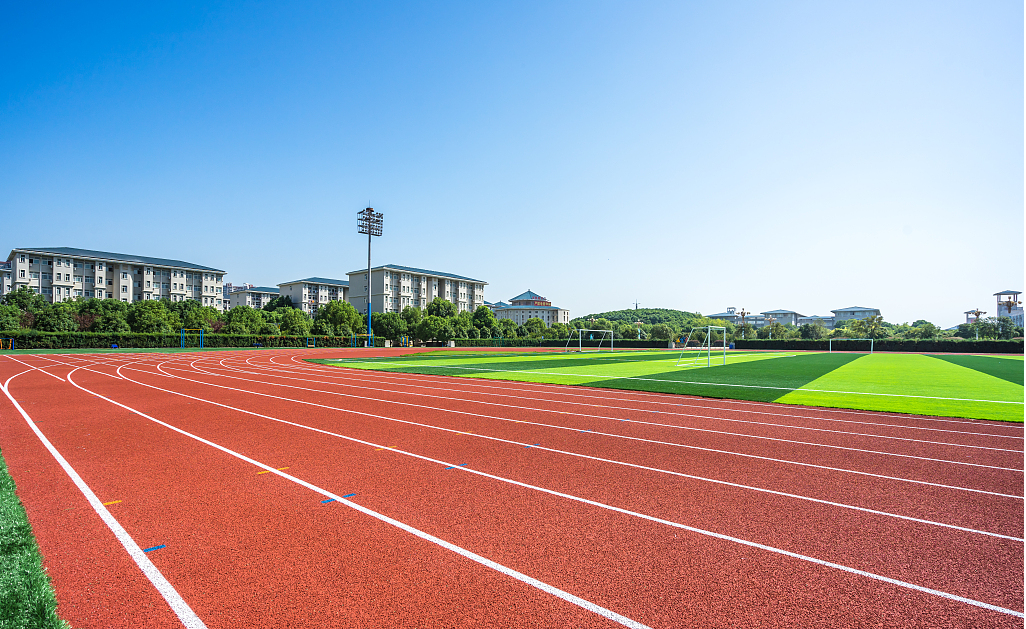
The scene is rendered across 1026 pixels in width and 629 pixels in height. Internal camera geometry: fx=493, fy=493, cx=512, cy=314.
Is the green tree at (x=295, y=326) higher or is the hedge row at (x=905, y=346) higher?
the green tree at (x=295, y=326)

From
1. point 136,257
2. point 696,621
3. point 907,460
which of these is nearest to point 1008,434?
point 907,460

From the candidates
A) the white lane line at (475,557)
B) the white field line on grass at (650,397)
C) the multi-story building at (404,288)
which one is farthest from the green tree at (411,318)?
the white lane line at (475,557)

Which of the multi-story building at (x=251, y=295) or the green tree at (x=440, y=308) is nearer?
the green tree at (x=440, y=308)

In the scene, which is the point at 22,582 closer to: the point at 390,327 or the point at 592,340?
the point at 390,327

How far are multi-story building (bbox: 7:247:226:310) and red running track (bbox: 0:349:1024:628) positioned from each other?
99.7 m

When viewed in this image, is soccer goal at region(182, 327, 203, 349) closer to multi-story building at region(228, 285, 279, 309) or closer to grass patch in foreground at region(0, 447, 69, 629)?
grass patch in foreground at region(0, 447, 69, 629)

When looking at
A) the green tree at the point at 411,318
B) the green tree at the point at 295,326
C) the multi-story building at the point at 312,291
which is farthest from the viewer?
the multi-story building at the point at 312,291

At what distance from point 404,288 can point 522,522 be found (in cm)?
11516

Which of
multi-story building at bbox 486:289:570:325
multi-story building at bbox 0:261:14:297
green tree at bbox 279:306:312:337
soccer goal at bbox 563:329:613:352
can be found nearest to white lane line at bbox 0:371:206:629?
soccer goal at bbox 563:329:613:352

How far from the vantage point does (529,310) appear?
17788 centimetres

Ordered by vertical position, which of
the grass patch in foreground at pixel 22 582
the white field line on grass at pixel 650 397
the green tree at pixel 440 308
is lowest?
the white field line on grass at pixel 650 397

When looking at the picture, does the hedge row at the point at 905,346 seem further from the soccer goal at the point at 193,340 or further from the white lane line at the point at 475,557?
the soccer goal at the point at 193,340

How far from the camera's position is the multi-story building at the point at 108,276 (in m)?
82.5

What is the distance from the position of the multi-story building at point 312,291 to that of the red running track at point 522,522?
125 metres
